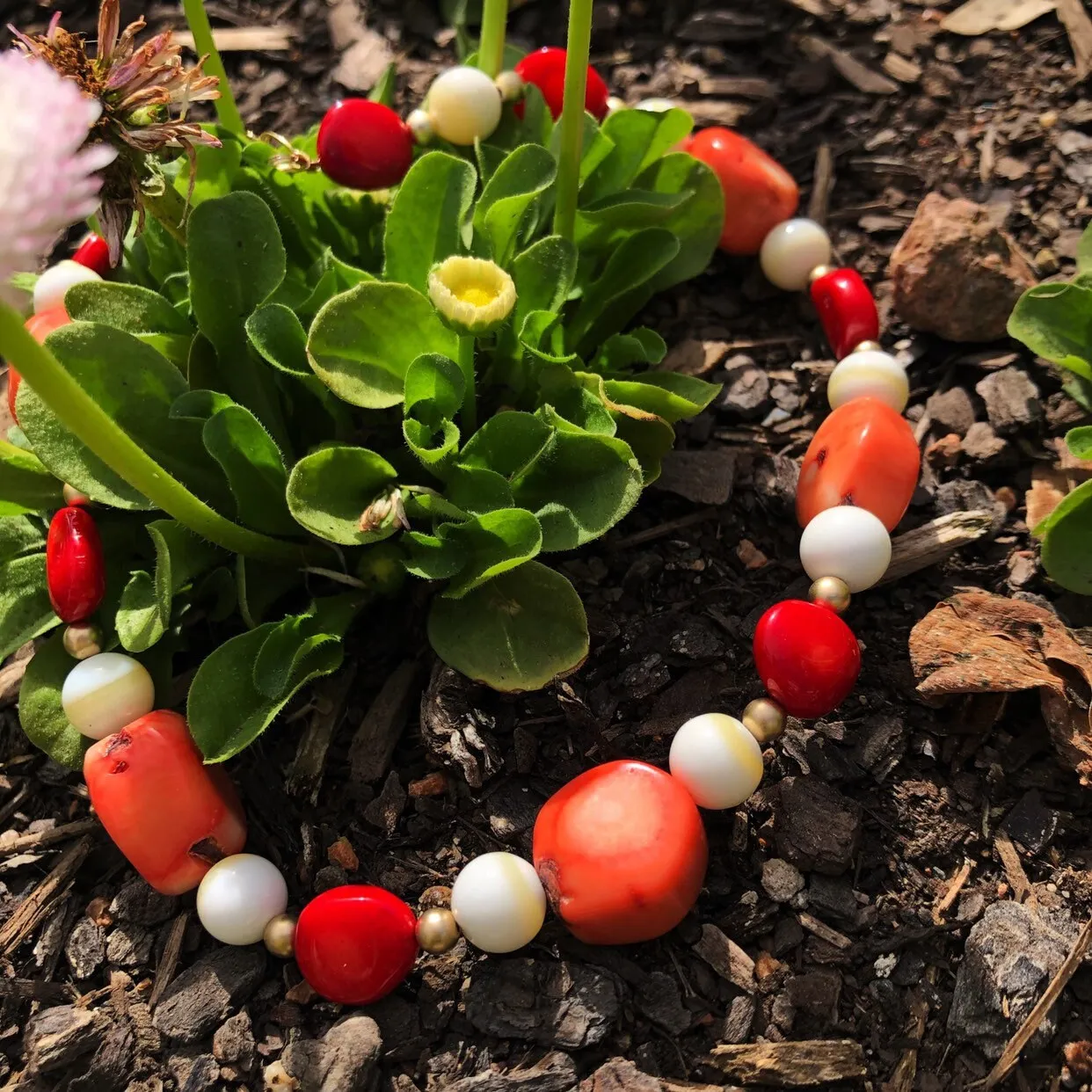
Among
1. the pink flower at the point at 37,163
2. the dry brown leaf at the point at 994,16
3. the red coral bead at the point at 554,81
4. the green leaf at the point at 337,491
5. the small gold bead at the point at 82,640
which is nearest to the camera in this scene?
the pink flower at the point at 37,163

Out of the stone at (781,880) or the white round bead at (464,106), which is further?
the white round bead at (464,106)

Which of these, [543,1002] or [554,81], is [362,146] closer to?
[554,81]

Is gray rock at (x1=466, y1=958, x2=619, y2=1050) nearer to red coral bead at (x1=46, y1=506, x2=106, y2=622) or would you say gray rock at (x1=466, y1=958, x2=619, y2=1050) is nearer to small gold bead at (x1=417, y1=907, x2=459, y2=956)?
small gold bead at (x1=417, y1=907, x2=459, y2=956)

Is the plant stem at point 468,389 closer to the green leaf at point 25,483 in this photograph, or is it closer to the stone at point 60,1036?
the green leaf at point 25,483

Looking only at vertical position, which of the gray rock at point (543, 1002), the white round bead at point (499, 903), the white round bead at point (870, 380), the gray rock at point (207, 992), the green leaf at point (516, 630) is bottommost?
the gray rock at point (207, 992)

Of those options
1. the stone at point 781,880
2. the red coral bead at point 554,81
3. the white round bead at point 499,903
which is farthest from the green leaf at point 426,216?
the stone at point 781,880

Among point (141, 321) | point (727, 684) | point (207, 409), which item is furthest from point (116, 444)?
point (727, 684)
